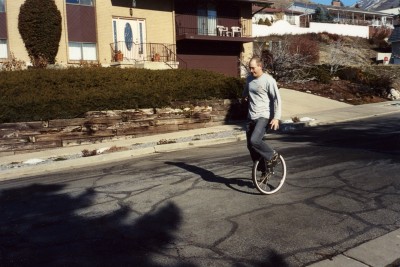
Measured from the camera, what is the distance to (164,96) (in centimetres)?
1432

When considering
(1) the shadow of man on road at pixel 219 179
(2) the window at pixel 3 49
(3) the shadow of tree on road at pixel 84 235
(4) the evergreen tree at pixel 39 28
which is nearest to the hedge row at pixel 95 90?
(1) the shadow of man on road at pixel 219 179

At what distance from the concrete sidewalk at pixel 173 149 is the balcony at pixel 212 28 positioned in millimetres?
10512

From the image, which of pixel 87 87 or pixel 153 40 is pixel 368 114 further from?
pixel 153 40

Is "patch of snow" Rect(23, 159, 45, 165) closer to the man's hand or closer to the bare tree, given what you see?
the man's hand

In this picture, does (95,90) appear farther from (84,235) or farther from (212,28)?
(212,28)

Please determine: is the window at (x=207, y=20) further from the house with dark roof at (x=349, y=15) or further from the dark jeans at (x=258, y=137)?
the house with dark roof at (x=349, y=15)

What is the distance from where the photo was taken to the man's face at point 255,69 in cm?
604

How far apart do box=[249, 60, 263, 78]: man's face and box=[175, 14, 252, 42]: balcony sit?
20454mm

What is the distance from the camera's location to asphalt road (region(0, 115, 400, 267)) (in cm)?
422

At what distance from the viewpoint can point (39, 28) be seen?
73.0ft

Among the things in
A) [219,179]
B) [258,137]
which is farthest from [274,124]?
[219,179]

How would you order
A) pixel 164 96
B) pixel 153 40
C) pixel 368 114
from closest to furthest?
pixel 164 96
pixel 368 114
pixel 153 40

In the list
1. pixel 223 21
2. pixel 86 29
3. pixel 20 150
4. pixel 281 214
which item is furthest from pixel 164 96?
pixel 223 21

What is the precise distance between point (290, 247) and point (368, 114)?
1575 centimetres
